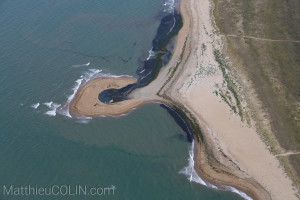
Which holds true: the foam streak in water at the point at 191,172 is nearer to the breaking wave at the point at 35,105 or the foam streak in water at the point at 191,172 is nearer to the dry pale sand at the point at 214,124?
the dry pale sand at the point at 214,124

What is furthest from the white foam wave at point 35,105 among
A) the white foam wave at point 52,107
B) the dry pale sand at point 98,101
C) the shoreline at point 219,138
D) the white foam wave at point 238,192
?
the white foam wave at point 238,192

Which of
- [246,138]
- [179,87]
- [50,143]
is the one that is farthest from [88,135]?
[246,138]

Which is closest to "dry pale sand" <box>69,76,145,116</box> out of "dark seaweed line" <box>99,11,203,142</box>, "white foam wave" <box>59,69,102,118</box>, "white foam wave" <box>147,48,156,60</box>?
"white foam wave" <box>59,69,102,118</box>

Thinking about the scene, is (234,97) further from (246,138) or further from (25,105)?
(25,105)

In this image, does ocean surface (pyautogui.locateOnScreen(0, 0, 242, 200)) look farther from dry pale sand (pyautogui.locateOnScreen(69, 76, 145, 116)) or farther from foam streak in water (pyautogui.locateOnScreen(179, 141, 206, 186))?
dry pale sand (pyautogui.locateOnScreen(69, 76, 145, 116))

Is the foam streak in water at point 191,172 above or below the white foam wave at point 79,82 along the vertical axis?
below

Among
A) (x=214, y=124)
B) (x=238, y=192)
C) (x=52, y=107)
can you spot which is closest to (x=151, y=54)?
(x=214, y=124)
